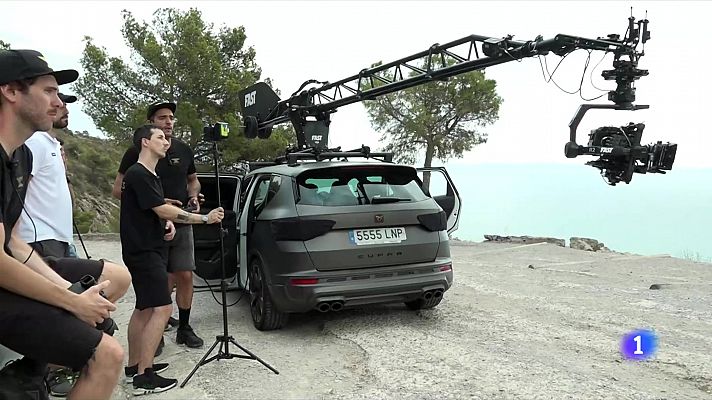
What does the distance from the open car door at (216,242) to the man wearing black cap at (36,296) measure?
9.90 ft

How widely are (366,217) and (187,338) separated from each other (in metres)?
1.96

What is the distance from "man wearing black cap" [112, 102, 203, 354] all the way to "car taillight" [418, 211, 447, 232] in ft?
7.10

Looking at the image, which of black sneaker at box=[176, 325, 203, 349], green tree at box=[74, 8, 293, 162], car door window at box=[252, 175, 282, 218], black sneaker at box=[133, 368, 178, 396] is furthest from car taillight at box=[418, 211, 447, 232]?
green tree at box=[74, 8, 293, 162]

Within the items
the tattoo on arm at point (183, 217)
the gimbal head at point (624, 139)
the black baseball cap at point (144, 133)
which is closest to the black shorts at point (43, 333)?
the tattoo on arm at point (183, 217)

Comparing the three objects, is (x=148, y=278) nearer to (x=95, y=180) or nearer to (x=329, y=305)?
(x=329, y=305)

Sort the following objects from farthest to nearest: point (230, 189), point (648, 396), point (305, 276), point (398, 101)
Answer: point (398, 101)
point (230, 189)
point (305, 276)
point (648, 396)

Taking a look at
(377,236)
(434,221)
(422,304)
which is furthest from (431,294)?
(377,236)

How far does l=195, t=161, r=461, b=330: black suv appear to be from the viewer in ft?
15.3

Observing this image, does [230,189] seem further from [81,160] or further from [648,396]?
[81,160]

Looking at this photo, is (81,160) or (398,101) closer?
(398,101)

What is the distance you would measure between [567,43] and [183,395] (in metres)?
6.07

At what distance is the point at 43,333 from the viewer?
2.24m

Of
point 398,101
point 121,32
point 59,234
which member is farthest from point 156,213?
point 398,101

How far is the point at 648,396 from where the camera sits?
3514 mm
